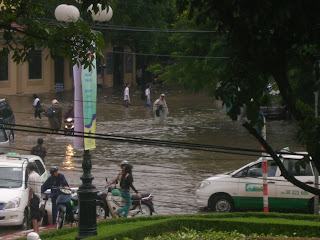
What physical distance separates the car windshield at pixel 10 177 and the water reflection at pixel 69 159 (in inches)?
238

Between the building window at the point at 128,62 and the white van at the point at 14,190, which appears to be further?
the building window at the point at 128,62

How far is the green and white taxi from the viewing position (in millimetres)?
17547

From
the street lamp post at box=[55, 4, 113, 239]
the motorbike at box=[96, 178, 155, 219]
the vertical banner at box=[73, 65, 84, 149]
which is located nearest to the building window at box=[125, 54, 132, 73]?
the motorbike at box=[96, 178, 155, 219]

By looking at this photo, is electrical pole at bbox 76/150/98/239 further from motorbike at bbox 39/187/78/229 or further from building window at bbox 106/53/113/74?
building window at bbox 106/53/113/74

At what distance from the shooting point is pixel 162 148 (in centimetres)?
2780

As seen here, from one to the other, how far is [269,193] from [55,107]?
13.0 m

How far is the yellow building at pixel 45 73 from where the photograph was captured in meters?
47.1

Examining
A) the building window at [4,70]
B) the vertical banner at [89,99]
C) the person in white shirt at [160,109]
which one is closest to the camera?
the vertical banner at [89,99]

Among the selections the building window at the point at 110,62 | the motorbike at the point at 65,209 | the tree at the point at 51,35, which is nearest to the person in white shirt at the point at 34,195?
the motorbike at the point at 65,209

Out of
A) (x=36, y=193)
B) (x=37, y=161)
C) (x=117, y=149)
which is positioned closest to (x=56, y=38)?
(x=36, y=193)

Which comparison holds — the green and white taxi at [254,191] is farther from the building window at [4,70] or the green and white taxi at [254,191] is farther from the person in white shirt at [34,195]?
the building window at [4,70]

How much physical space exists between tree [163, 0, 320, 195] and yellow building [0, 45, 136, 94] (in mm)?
36138

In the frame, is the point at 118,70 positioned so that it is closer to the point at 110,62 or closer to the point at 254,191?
the point at 110,62

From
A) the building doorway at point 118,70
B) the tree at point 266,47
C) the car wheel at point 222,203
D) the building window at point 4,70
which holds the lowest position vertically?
the car wheel at point 222,203
